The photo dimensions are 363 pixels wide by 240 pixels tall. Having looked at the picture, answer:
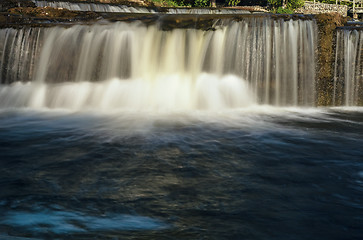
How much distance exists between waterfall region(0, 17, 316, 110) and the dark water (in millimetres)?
1925

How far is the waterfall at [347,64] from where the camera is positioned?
10742 mm

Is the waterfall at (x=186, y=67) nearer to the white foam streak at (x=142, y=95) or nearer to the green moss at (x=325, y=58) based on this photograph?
the white foam streak at (x=142, y=95)

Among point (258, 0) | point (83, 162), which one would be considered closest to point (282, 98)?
point (83, 162)

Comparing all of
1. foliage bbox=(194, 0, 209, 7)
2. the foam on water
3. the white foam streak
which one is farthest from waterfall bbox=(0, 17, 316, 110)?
foliage bbox=(194, 0, 209, 7)

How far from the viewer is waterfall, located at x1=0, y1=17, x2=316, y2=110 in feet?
34.5

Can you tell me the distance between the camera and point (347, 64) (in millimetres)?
10797

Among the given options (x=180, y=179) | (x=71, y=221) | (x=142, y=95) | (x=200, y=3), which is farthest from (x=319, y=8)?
(x=71, y=221)

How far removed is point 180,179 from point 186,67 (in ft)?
20.0

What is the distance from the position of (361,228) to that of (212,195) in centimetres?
148

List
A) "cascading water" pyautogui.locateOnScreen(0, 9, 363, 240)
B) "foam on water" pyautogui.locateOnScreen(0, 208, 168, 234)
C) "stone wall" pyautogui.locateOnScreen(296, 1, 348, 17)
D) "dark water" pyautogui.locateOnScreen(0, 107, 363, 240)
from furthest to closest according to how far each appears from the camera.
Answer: "stone wall" pyautogui.locateOnScreen(296, 1, 348, 17), "cascading water" pyautogui.locateOnScreen(0, 9, 363, 240), "dark water" pyautogui.locateOnScreen(0, 107, 363, 240), "foam on water" pyautogui.locateOnScreen(0, 208, 168, 234)

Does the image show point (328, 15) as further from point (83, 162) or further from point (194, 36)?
point (83, 162)

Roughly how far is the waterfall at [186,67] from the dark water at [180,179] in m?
1.93

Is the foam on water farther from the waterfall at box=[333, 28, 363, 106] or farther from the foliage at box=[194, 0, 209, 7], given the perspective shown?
the foliage at box=[194, 0, 209, 7]

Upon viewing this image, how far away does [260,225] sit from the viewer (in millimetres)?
3693
